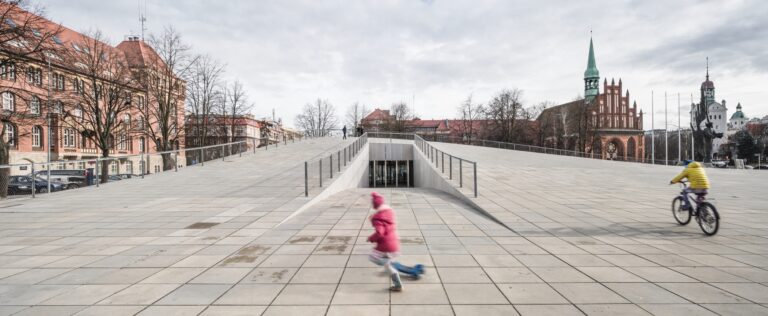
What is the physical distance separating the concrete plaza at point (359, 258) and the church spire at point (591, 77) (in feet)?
258

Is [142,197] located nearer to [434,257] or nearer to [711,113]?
[434,257]

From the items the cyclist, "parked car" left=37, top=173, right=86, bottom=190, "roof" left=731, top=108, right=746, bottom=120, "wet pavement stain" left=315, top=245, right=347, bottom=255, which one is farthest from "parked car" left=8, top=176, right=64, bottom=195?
"roof" left=731, top=108, right=746, bottom=120

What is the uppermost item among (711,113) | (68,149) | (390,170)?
(711,113)

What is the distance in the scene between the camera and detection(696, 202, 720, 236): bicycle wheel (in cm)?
615

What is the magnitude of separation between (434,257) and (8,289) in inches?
193

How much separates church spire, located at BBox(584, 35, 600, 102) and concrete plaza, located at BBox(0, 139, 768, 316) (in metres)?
78.7

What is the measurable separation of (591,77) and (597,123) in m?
41.8

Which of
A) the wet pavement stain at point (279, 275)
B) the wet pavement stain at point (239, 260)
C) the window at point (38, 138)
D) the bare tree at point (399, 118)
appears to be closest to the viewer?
the wet pavement stain at point (279, 275)

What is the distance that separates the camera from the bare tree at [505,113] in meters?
46.5

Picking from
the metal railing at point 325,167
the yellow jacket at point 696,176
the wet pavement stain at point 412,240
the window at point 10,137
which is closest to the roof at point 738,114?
the metal railing at point 325,167

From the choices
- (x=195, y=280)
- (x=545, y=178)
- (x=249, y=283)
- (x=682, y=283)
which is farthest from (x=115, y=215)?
(x=545, y=178)

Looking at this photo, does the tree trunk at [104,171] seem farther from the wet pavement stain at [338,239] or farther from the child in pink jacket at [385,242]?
the child in pink jacket at [385,242]

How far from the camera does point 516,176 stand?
15.6m

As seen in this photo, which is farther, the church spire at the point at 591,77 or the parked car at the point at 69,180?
the church spire at the point at 591,77
